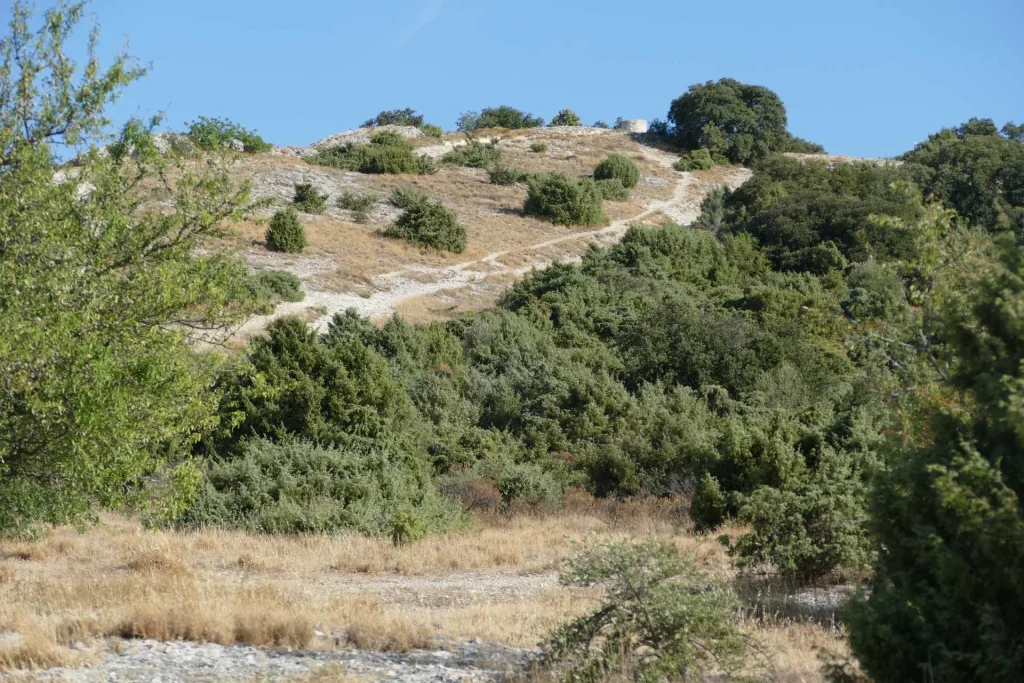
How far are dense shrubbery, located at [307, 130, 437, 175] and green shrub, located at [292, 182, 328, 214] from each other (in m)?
7.79

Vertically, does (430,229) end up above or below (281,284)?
above

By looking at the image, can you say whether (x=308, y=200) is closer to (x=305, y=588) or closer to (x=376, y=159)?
(x=376, y=159)

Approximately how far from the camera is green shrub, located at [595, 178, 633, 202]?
52.8 metres

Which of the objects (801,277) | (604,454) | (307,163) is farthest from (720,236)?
(604,454)

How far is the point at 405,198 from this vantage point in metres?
43.8

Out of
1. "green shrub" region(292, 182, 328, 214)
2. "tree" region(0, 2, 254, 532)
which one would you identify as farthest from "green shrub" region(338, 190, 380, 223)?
"tree" region(0, 2, 254, 532)

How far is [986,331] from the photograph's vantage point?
213 inches

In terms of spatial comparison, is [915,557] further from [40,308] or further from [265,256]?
[265,256]

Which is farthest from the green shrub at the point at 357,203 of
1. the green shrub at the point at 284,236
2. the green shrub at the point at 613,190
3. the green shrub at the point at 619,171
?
the green shrub at the point at 619,171

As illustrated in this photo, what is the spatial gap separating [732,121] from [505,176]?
21057 millimetres

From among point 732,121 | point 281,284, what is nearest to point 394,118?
point 732,121

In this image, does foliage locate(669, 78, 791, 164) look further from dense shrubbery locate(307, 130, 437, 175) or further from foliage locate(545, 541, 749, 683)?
foliage locate(545, 541, 749, 683)

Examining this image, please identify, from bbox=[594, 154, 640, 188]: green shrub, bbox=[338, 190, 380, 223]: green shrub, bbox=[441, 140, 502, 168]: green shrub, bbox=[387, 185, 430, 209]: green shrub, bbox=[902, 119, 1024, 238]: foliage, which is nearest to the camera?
bbox=[387, 185, 430, 209]: green shrub

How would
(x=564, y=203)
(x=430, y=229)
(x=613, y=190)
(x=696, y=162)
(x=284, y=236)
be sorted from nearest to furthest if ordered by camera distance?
(x=284, y=236) → (x=430, y=229) → (x=564, y=203) → (x=613, y=190) → (x=696, y=162)
